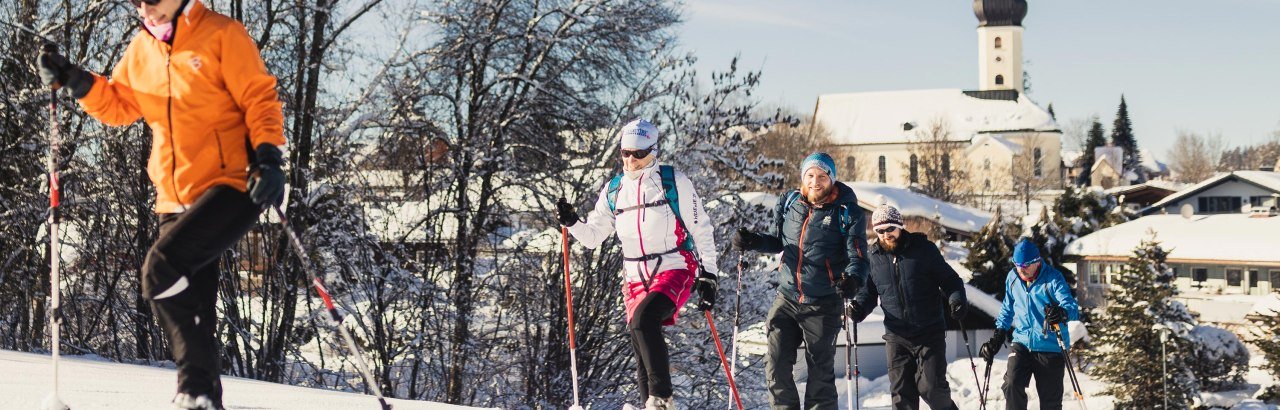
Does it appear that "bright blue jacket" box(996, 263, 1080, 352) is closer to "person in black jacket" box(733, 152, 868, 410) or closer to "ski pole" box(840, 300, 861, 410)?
"ski pole" box(840, 300, 861, 410)

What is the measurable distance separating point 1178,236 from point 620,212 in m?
46.1

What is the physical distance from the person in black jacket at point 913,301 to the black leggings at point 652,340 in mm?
1969

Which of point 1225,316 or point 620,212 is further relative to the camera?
point 1225,316

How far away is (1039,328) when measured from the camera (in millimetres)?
8164

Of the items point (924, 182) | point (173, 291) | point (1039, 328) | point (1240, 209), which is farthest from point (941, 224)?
point (173, 291)

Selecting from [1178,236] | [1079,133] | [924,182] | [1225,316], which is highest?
[1079,133]

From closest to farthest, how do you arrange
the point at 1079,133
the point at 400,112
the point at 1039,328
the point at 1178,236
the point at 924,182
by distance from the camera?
the point at 1039,328 → the point at 400,112 → the point at 1178,236 → the point at 924,182 → the point at 1079,133

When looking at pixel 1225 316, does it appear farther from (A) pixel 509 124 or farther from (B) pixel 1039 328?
(B) pixel 1039 328

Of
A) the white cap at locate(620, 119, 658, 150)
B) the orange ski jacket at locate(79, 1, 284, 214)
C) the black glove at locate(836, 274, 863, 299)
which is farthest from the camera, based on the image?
the black glove at locate(836, 274, 863, 299)

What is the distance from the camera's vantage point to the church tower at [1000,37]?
116 metres

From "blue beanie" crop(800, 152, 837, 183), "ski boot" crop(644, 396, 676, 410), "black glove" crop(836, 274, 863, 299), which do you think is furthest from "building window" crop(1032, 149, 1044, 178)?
"ski boot" crop(644, 396, 676, 410)

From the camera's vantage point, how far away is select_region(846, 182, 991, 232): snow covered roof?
2489 inches

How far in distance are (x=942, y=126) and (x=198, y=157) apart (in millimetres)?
103558

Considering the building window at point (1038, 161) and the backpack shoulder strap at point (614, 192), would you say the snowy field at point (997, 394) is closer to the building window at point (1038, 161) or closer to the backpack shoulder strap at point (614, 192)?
the backpack shoulder strap at point (614, 192)
